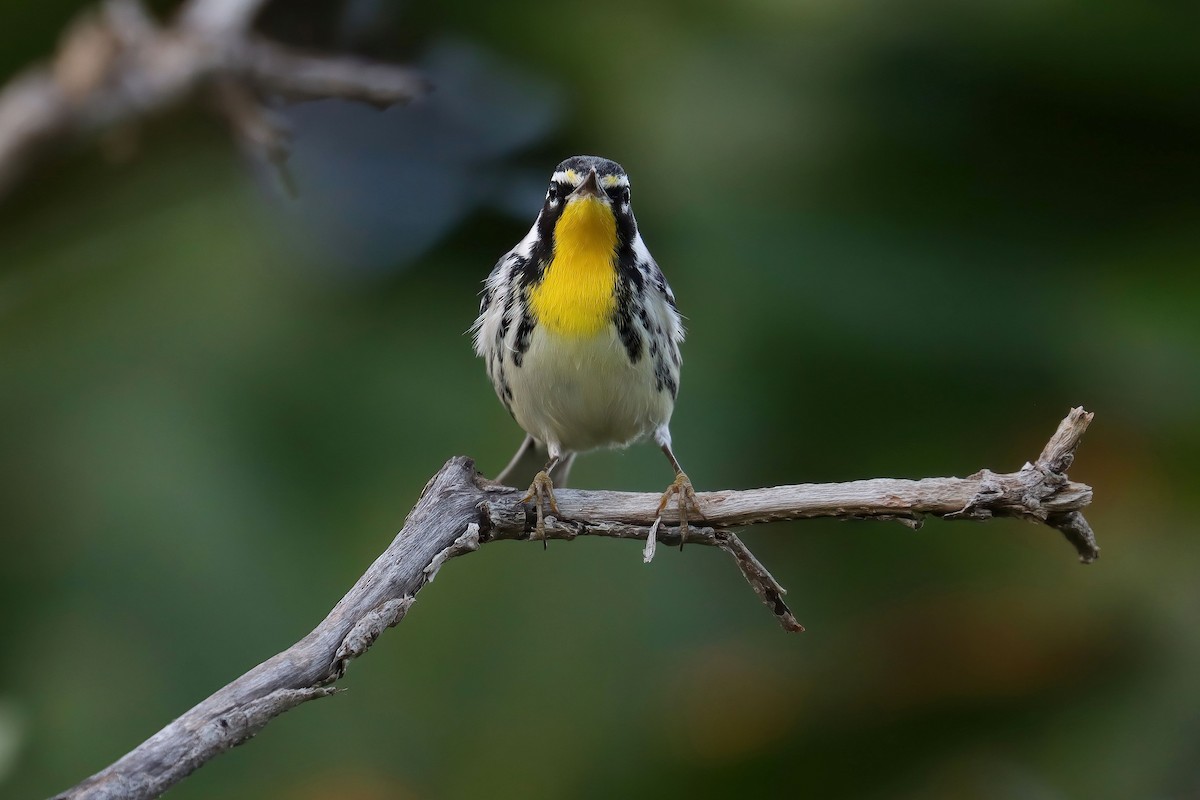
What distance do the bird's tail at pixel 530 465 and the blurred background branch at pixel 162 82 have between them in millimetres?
958

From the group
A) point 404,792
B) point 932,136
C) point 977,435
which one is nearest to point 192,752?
point 404,792

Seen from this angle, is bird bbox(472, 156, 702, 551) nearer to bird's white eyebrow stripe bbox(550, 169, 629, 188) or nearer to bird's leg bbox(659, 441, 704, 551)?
bird's white eyebrow stripe bbox(550, 169, 629, 188)

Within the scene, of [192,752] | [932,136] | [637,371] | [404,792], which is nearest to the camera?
[192,752]

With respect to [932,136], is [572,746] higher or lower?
lower

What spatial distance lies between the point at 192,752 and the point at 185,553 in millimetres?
2621

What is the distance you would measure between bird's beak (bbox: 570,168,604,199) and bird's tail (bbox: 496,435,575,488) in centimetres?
76

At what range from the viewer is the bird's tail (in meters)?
2.91

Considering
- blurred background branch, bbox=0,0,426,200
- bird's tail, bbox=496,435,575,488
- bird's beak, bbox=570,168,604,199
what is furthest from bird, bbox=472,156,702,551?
blurred background branch, bbox=0,0,426,200

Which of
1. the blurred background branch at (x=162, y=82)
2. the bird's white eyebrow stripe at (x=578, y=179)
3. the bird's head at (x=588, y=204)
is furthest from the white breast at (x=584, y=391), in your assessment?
the blurred background branch at (x=162, y=82)

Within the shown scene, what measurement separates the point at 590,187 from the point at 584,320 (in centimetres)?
28

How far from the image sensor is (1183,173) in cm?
380

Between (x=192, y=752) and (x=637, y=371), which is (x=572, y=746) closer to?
(x=637, y=371)

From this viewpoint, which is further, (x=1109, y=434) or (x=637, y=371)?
(x=1109, y=434)

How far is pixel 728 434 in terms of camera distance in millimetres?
3646
